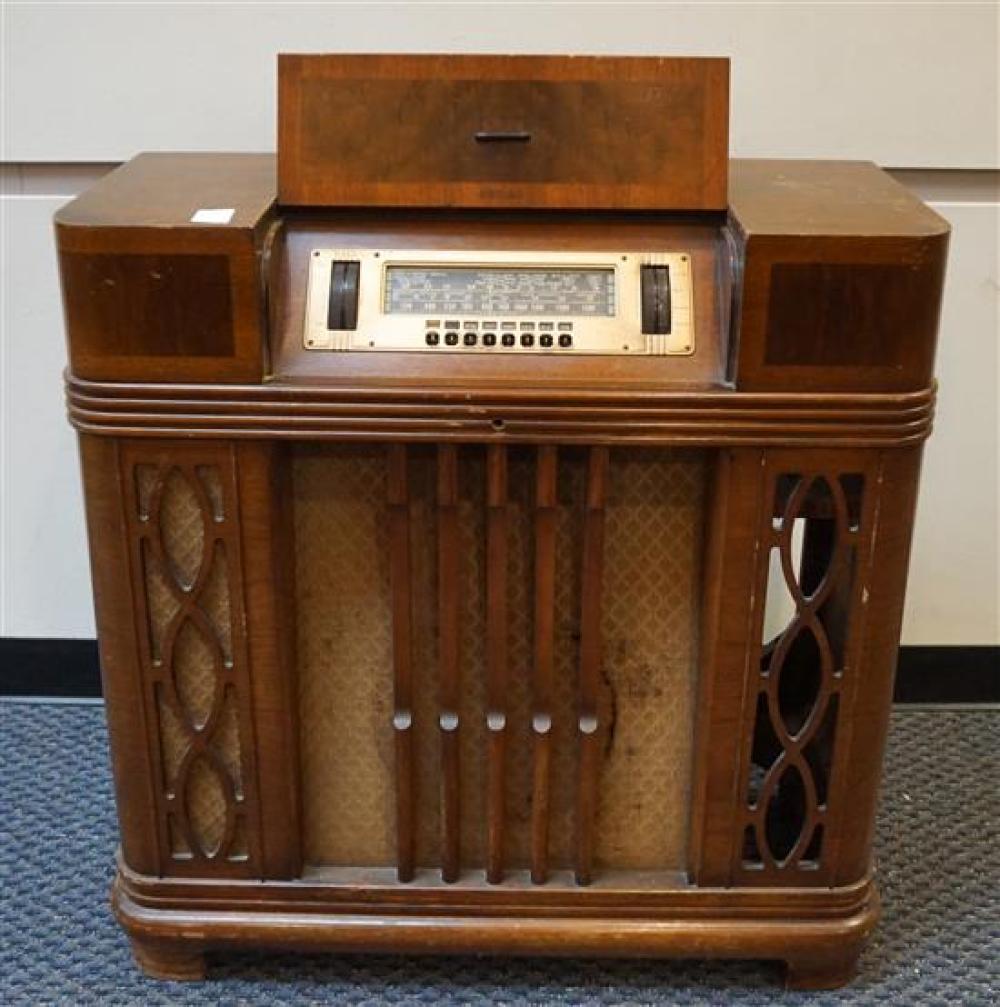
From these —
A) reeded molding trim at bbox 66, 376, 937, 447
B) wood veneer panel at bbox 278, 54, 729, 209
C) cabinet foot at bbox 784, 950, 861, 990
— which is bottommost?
cabinet foot at bbox 784, 950, 861, 990

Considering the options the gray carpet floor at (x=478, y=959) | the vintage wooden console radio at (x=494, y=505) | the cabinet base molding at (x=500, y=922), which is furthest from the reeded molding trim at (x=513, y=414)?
the gray carpet floor at (x=478, y=959)

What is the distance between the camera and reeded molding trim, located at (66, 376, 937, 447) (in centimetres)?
120

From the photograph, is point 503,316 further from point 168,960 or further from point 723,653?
point 168,960

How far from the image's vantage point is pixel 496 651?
131cm

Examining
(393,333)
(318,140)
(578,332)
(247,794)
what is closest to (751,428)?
(578,332)

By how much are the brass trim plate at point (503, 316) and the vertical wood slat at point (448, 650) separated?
0.11m

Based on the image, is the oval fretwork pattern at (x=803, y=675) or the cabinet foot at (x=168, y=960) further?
the cabinet foot at (x=168, y=960)

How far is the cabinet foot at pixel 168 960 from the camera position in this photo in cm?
143

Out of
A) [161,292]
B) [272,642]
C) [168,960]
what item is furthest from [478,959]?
[161,292]

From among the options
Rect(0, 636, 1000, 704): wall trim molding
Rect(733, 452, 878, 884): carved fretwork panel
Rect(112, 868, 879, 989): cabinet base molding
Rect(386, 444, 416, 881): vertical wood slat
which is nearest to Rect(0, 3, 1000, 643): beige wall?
Rect(0, 636, 1000, 704): wall trim molding

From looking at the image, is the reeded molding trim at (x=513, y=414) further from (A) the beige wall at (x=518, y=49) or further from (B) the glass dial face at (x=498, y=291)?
(A) the beige wall at (x=518, y=49)

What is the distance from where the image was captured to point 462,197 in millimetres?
1264

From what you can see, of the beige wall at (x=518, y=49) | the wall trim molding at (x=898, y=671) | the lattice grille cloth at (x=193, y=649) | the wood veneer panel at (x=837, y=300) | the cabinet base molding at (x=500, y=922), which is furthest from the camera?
the wall trim molding at (x=898, y=671)

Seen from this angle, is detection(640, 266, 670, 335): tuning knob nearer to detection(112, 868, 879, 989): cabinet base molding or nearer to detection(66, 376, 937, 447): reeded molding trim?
detection(66, 376, 937, 447): reeded molding trim
